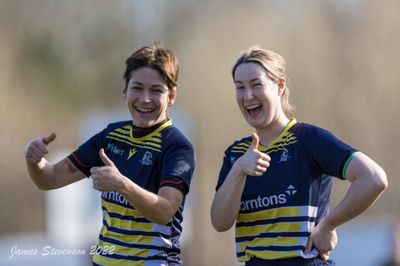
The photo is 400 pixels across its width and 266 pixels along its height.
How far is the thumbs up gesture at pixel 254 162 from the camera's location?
532 cm

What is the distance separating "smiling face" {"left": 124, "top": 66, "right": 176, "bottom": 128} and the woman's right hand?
56 centimetres

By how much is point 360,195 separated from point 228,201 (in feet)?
2.46

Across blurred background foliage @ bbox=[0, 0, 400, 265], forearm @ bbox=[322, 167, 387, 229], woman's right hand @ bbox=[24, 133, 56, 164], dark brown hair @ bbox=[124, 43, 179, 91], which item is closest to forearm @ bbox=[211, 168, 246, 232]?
forearm @ bbox=[322, 167, 387, 229]

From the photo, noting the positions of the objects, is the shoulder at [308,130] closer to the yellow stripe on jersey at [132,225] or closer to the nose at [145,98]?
the nose at [145,98]

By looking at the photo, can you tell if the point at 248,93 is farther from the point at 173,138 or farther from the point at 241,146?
the point at 173,138

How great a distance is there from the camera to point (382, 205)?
1032 inches

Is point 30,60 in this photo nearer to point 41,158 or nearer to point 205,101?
point 205,101

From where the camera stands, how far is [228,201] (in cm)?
547

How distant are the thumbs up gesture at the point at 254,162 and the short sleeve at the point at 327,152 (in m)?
0.29

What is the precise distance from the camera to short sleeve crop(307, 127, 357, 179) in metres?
5.34

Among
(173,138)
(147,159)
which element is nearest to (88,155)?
(147,159)

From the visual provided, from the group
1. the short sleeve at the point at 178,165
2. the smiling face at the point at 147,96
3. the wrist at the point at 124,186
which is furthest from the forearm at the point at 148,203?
the smiling face at the point at 147,96

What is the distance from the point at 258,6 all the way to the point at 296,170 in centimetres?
2492

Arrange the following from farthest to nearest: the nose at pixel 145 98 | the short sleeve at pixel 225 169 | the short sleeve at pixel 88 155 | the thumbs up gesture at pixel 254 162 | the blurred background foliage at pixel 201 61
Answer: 1. the blurred background foliage at pixel 201 61
2. the short sleeve at pixel 88 155
3. the nose at pixel 145 98
4. the short sleeve at pixel 225 169
5. the thumbs up gesture at pixel 254 162
